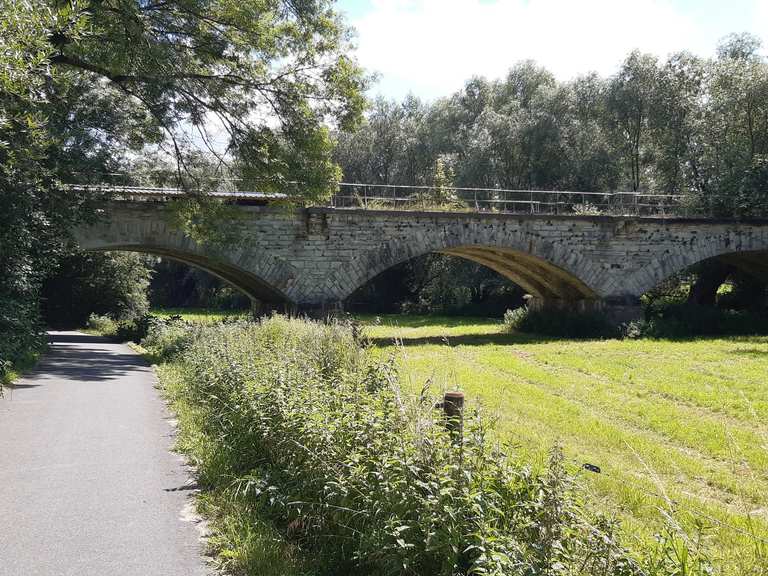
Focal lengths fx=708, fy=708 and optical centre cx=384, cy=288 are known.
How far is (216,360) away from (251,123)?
902cm

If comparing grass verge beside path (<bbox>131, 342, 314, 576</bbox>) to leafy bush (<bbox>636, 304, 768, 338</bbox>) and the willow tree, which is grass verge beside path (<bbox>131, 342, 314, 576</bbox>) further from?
leafy bush (<bbox>636, 304, 768, 338</bbox>)

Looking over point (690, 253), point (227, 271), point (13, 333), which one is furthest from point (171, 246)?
point (690, 253)

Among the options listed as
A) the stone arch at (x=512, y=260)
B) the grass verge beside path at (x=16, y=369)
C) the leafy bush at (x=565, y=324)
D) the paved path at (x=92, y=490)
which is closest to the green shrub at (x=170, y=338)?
the grass verge beside path at (x=16, y=369)

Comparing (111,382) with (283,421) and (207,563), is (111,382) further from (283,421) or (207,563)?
(207,563)

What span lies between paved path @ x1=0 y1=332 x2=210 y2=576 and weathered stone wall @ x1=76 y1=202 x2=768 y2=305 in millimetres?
8790

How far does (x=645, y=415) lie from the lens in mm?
10711

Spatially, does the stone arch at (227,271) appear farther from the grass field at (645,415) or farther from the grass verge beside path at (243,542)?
the grass verge beside path at (243,542)

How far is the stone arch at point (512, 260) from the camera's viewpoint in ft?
71.8

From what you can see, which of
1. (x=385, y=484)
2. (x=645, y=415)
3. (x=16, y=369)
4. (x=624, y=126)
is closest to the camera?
(x=385, y=484)

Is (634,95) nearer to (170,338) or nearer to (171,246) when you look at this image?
(171,246)

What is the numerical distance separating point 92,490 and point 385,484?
3211mm

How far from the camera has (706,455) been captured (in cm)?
852

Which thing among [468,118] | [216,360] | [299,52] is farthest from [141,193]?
[468,118]

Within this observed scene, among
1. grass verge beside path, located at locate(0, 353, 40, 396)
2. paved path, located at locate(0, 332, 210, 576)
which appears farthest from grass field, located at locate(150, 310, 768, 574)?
grass verge beside path, located at locate(0, 353, 40, 396)
